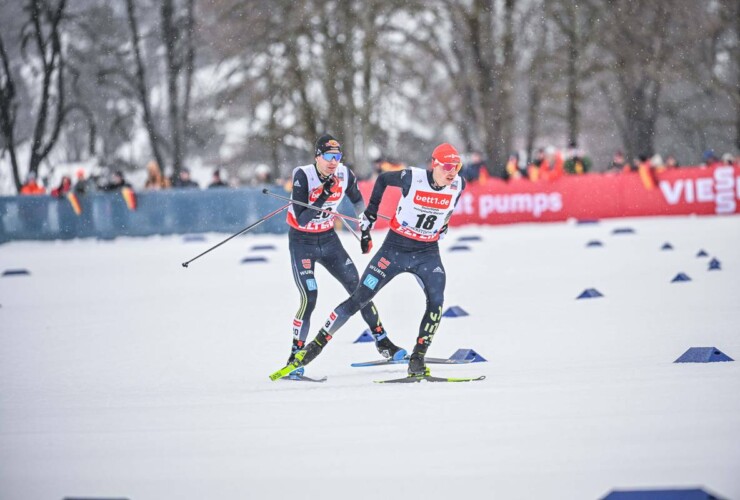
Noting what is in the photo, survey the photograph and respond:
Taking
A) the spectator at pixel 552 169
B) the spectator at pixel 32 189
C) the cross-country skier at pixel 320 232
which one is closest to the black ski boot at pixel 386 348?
the cross-country skier at pixel 320 232

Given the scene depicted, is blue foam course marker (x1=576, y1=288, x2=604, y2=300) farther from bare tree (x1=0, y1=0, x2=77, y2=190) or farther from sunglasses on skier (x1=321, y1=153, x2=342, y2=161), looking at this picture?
bare tree (x1=0, y1=0, x2=77, y2=190)

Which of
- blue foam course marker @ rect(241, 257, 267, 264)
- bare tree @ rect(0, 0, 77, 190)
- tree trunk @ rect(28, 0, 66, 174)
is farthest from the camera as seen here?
tree trunk @ rect(28, 0, 66, 174)

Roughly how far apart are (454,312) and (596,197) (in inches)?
676

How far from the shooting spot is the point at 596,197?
2980 cm

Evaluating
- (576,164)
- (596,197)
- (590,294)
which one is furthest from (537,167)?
(590,294)

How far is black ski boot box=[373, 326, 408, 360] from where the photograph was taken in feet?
33.5

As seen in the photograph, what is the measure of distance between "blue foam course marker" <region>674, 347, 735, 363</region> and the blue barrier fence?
61.1ft

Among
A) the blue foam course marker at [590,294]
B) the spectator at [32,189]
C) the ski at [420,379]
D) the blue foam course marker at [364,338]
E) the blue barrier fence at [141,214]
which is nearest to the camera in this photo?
the ski at [420,379]

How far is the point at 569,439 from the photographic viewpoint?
21.8ft

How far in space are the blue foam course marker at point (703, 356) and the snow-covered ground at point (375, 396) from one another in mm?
213

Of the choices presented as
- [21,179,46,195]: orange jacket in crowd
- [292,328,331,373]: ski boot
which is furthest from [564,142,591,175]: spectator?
[292,328,331,373]: ski boot

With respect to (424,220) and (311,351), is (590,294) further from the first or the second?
(311,351)

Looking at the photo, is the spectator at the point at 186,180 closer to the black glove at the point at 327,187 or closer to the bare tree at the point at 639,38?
the bare tree at the point at 639,38

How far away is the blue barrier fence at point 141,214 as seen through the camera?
28.0m
